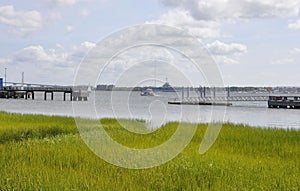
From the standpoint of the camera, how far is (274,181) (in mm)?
9047

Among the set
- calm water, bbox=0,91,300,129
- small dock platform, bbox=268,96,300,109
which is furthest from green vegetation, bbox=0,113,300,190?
small dock platform, bbox=268,96,300,109

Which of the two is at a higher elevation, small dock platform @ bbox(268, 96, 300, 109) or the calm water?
small dock platform @ bbox(268, 96, 300, 109)

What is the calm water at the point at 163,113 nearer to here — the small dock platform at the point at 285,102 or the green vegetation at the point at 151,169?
the small dock platform at the point at 285,102

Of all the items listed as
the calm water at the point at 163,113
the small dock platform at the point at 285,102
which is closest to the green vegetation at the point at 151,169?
the calm water at the point at 163,113

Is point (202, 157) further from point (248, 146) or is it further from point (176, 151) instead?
point (248, 146)

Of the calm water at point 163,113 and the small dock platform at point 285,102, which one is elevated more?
the small dock platform at point 285,102

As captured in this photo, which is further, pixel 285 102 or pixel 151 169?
pixel 285 102

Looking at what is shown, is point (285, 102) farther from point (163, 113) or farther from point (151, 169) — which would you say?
point (151, 169)

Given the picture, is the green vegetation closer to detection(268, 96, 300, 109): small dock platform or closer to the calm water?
the calm water

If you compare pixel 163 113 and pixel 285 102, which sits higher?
pixel 285 102

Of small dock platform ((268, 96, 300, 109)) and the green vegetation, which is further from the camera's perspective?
small dock platform ((268, 96, 300, 109))

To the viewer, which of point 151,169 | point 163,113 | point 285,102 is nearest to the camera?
point 151,169

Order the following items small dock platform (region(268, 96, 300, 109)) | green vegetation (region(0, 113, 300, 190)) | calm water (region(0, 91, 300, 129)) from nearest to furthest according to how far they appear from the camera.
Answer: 1. green vegetation (region(0, 113, 300, 190))
2. calm water (region(0, 91, 300, 129))
3. small dock platform (region(268, 96, 300, 109))

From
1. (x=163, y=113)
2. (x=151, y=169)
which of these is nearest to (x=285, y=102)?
(x=163, y=113)
